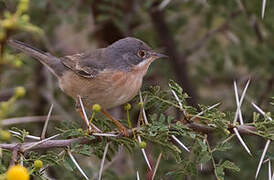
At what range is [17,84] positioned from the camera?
5.52 metres

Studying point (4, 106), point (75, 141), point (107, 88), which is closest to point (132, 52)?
point (107, 88)

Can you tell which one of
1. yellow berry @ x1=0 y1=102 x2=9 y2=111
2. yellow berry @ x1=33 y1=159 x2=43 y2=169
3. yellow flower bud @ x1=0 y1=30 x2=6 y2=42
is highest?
yellow flower bud @ x1=0 y1=30 x2=6 y2=42

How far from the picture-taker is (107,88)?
3770 mm

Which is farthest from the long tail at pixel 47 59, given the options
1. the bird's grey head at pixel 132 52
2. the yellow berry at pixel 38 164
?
the yellow berry at pixel 38 164

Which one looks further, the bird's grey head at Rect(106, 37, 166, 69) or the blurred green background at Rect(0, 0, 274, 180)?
the blurred green background at Rect(0, 0, 274, 180)

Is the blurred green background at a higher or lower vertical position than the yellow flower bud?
lower

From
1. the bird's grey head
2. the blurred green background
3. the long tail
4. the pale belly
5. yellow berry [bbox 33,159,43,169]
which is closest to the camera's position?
yellow berry [bbox 33,159,43,169]

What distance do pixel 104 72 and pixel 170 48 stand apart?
1.63 m

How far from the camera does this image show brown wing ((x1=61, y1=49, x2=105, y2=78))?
391 cm

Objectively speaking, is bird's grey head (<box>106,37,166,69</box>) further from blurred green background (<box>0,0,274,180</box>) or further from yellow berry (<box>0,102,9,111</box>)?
yellow berry (<box>0,102,9,111</box>)

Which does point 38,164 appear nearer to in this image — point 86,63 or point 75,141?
point 75,141

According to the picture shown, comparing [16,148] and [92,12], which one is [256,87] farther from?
[16,148]

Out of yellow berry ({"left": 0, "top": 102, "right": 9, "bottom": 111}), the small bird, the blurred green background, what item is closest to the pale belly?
the small bird

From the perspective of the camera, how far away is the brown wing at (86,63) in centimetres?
391
